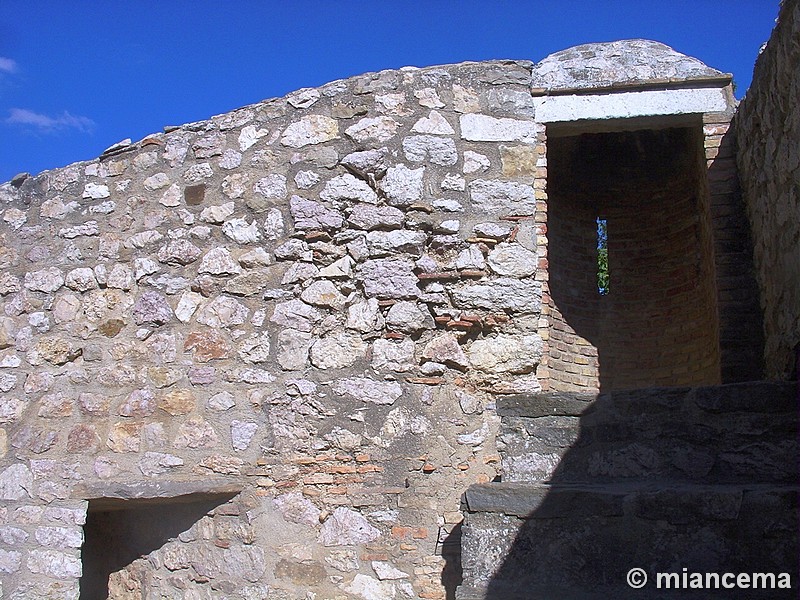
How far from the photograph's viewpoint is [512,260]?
3.95 m

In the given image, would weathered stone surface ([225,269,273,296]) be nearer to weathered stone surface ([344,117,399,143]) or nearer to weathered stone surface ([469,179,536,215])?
weathered stone surface ([344,117,399,143])

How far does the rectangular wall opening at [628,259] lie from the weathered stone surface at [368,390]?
6.71 ft

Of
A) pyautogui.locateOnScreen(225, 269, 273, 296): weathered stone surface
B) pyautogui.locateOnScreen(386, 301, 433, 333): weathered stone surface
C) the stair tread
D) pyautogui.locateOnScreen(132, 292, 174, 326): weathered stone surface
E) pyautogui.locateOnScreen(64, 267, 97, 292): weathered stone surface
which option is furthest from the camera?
pyautogui.locateOnScreen(64, 267, 97, 292): weathered stone surface

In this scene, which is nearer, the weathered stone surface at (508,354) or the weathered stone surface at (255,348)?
the weathered stone surface at (508,354)

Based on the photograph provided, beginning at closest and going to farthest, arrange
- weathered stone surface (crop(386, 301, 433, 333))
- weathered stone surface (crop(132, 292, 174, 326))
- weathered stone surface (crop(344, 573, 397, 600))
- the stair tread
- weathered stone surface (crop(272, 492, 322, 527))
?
the stair tread < weathered stone surface (crop(344, 573, 397, 600)) < weathered stone surface (crop(272, 492, 322, 527)) < weathered stone surface (crop(386, 301, 433, 333)) < weathered stone surface (crop(132, 292, 174, 326))

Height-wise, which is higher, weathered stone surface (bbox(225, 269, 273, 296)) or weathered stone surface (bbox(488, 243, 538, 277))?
weathered stone surface (bbox(488, 243, 538, 277))

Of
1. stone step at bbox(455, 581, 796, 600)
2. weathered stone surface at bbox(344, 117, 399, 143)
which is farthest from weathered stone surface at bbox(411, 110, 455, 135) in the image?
stone step at bbox(455, 581, 796, 600)

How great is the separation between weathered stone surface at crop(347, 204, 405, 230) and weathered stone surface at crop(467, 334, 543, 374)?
0.77 meters

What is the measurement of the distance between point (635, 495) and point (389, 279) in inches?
72.7

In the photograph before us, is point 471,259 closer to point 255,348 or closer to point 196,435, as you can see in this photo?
point 255,348

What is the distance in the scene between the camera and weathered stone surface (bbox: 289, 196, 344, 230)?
4121 mm

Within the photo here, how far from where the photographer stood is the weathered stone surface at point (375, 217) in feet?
13.3

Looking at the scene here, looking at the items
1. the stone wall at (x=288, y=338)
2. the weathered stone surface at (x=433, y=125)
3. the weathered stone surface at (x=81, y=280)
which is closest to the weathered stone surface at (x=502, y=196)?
the stone wall at (x=288, y=338)

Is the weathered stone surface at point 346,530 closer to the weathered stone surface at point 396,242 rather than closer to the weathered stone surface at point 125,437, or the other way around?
the weathered stone surface at point 125,437
